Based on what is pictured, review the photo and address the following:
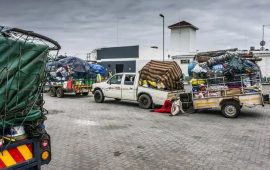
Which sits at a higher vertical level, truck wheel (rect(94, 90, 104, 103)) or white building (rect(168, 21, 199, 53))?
white building (rect(168, 21, 199, 53))

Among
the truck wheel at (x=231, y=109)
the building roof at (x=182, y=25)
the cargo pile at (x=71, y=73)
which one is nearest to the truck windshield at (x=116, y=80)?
the cargo pile at (x=71, y=73)

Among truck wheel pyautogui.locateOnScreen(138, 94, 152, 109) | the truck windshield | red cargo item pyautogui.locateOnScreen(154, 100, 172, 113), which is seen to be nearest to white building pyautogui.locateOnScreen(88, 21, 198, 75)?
the truck windshield

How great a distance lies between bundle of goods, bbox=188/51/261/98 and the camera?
12281 millimetres

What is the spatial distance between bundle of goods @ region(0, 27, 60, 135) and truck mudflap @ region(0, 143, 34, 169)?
10.1 inches

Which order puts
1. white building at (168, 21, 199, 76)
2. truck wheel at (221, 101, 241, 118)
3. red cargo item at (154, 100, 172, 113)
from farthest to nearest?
1. white building at (168, 21, 199, 76)
2. red cargo item at (154, 100, 172, 113)
3. truck wheel at (221, 101, 241, 118)

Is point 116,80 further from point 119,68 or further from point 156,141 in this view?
point 119,68

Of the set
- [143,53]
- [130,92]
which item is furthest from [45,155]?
[143,53]

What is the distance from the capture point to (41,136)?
4090 millimetres

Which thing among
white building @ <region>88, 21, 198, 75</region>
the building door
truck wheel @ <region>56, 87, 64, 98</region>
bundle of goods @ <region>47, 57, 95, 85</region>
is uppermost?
white building @ <region>88, 21, 198, 75</region>

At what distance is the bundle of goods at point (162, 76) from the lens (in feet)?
48.1

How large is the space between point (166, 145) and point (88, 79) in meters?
13.4

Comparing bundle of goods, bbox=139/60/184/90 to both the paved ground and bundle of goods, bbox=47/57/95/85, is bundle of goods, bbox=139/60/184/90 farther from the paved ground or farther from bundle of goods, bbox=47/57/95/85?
bundle of goods, bbox=47/57/95/85

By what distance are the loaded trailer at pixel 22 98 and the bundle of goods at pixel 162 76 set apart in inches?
422

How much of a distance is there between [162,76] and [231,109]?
3.86 meters
